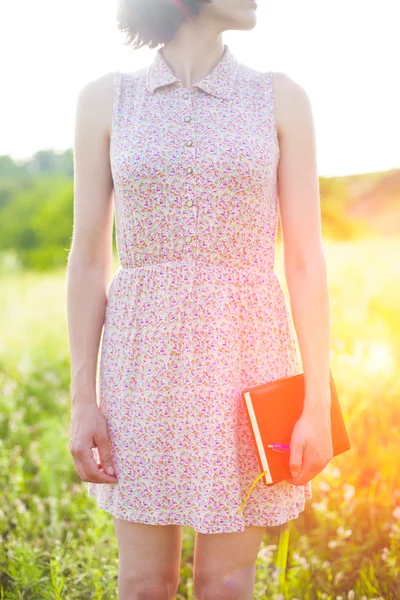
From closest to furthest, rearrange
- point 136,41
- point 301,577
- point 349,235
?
point 136,41, point 301,577, point 349,235

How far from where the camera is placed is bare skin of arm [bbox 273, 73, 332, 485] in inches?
65.1

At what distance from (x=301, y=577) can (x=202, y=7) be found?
1968 millimetres

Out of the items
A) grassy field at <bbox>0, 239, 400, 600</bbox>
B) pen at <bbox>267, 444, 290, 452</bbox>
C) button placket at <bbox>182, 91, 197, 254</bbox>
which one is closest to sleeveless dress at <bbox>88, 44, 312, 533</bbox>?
button placket at <bbox>182, 91, 197, 254</bbox>

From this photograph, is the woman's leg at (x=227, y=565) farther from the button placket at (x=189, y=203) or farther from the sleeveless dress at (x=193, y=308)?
the button placket at (x=189, y=203)

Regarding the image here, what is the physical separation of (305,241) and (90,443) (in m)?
0.72

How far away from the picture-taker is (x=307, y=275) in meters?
1.68

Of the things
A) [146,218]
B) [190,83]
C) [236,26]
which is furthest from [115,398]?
[236,26]

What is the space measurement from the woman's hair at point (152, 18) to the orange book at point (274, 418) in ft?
3.14

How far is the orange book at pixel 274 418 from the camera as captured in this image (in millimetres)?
1604

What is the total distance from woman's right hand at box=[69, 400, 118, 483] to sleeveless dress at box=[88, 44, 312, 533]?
25 millimetres

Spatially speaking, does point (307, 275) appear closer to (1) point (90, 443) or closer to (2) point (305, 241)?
(2) point (305, 241)

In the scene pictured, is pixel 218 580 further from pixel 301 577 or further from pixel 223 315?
pixel 301 577

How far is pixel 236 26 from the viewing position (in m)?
1.76

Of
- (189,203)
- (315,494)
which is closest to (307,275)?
(189,203)
